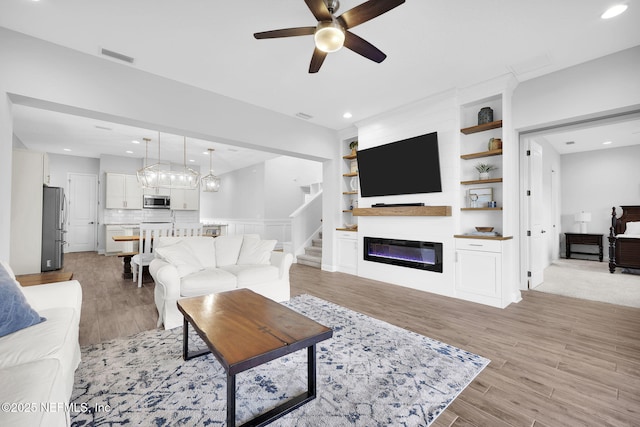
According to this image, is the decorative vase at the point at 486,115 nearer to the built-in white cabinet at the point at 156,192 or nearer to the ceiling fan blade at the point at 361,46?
the ceiling fan blade at the point at 361,46

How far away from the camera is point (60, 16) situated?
246cm

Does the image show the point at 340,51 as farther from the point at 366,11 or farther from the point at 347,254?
the point at 347,254

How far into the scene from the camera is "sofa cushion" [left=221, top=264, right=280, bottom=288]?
321cm

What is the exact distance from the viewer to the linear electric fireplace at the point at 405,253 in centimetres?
408

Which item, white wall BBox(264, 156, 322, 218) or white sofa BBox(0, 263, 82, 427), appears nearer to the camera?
white sofa BBox(0, 263, 82, 427)

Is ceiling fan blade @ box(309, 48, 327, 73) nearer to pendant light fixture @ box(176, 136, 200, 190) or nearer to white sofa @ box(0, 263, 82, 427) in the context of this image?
white sofa @ box(0, 263, 82, 427)

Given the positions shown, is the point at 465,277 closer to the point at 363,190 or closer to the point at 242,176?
the point at 363,190

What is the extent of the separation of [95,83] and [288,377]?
361 centimetres

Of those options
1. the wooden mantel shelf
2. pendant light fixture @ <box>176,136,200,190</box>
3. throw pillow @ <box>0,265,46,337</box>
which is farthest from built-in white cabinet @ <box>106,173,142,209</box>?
throw pillow @ <box>0,265,46,337</box>

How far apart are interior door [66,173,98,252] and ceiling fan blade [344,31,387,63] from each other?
921 centimetres

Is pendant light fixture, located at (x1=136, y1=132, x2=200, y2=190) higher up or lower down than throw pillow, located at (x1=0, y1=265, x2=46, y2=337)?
higher up

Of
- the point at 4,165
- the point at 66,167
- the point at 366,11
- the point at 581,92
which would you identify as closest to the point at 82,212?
the point at 66,167

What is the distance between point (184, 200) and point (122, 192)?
1.63 meters

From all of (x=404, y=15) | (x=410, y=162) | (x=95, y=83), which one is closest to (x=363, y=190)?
(x=410, y=162)
